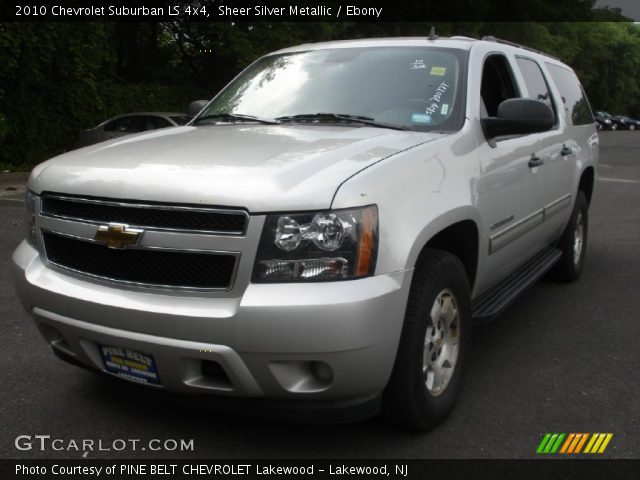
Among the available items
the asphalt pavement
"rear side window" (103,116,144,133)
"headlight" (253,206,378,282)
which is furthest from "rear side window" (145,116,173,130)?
"headlight" (253,206,378,282)

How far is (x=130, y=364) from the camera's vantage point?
9.53 feet

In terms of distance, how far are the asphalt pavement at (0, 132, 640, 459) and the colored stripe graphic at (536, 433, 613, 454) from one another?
0.03 metres

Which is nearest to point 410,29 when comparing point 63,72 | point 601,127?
point 63,72

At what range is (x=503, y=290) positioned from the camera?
14.0 feet

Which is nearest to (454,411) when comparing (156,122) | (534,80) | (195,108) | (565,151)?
(565,151)

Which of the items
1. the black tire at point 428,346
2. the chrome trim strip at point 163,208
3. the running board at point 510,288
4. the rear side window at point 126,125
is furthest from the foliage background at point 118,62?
the black tire at point 428,346

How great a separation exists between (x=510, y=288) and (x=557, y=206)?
106 centimetres

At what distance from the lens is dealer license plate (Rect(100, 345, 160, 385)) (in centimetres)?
284

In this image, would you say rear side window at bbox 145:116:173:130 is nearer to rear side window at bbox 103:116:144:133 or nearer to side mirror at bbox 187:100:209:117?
rear side window at bbox 103:116:144:133

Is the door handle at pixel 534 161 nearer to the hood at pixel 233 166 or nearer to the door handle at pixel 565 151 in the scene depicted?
the door handle at pixel 565 151

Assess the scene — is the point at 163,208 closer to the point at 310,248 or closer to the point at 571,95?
the point at 310,248

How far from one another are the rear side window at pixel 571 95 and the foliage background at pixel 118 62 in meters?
11.0

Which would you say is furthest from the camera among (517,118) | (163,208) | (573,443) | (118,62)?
(118,62)

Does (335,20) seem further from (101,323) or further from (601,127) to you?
(601,127)
